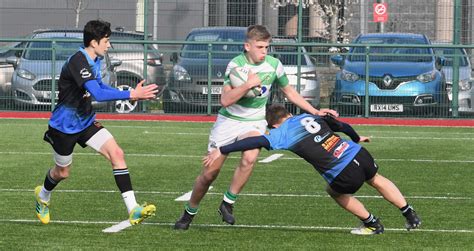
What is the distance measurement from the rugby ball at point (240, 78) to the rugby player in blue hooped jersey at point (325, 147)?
1.33ft

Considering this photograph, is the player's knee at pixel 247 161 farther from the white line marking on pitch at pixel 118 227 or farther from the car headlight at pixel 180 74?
the car headlight at pixel 180 74

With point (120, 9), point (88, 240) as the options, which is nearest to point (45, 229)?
point (88, 240)

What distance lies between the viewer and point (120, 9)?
27.4 meters

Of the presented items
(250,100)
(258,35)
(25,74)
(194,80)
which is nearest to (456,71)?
(194,80)

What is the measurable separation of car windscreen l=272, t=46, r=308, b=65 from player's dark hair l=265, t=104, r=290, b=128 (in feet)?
52.2

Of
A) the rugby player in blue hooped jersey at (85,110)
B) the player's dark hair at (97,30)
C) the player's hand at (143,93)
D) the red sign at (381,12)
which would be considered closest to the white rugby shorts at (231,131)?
the rugby player in blue hooped jersey at (85,110)

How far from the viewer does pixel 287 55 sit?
85.1 feet

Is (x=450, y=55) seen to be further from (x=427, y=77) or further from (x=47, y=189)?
(x=47, y=189)

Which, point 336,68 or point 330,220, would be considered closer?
point 330,220

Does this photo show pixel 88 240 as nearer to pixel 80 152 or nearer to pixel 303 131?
pixel 303 131

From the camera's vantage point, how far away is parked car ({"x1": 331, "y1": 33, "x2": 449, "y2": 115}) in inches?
975

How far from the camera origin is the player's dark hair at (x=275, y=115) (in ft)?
32.3

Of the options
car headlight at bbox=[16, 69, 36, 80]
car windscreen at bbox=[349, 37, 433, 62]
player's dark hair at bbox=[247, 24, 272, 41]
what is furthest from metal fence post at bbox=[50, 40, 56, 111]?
player's dark hair at bbox=[247, 24, 272, 41]

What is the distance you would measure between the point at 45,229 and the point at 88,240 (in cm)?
81
